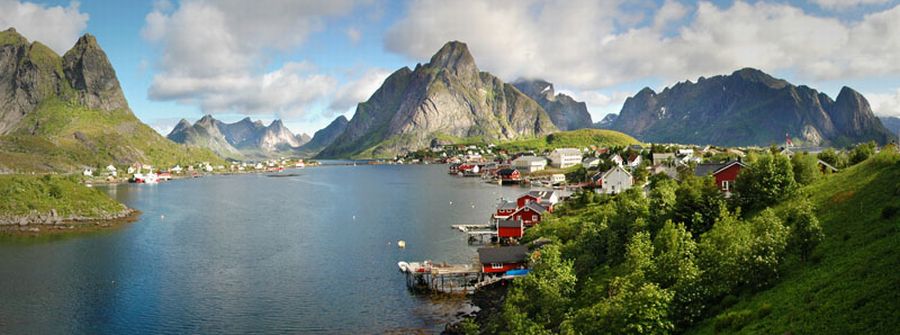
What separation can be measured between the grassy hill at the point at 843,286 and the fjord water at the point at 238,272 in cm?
2287

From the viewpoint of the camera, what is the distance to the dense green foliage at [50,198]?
8738cm

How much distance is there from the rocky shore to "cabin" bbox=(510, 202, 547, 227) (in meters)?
62.6

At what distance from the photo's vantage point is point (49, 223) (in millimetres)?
85812

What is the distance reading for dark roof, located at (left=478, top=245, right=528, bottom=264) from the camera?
50219mm

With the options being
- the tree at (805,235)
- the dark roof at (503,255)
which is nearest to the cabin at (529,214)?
the dark roof at (503,255)

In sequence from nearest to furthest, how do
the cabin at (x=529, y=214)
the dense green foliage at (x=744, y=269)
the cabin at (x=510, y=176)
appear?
the dense green foliage at (x=744, y=269)
the cabin at (x=529, y=214)
the cabin at (x=510, y=176)

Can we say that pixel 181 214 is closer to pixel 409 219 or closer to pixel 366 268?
pixel 409 219

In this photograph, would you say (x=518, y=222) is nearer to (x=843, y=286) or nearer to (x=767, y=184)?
(x=767, y=184)

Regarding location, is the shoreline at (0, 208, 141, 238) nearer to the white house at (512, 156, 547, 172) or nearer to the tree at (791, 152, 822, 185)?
the tree at (791, 152, 822, 185)

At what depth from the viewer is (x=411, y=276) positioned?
52594mm

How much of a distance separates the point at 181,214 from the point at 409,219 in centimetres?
4383

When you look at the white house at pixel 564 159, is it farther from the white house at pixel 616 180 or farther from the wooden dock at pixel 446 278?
the wooden dock at pixel 446 278

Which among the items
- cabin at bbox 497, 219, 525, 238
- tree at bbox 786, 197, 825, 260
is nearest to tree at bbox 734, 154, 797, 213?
tree at bbox 786, 197, 825, 260

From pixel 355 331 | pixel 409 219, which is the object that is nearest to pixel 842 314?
pixel 355 331
